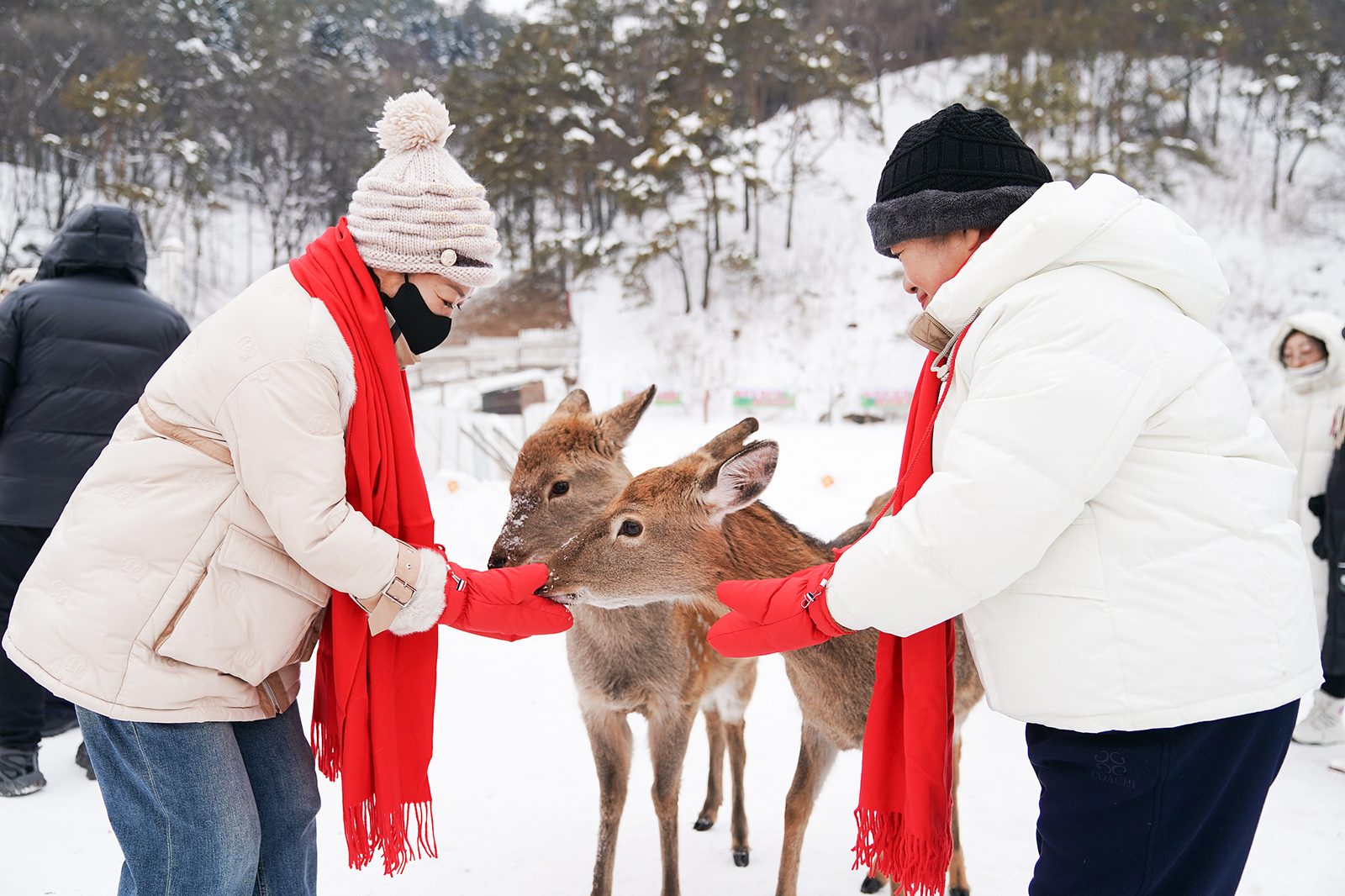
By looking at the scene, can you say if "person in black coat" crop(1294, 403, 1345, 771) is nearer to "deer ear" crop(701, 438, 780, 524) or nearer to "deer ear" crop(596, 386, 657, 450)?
"deer ear" crop(701, 438, 780, 524)

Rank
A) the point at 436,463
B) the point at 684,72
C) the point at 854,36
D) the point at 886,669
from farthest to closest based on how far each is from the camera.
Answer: the point at 854,36 < the point at 684,72 < the point at 436,463 < the point at 886,669

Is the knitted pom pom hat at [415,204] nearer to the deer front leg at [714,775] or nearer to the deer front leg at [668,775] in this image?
the deer front leg at [668,775]

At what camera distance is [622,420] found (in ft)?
11.9

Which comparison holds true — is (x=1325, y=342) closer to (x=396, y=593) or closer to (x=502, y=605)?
(x=502, y=605)

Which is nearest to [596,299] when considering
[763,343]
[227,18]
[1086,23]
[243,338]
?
[763,343]

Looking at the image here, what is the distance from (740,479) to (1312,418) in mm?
4598

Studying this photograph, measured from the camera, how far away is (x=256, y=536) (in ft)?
6.50

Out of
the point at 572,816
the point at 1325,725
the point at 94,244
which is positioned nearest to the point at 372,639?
the point at 572,816

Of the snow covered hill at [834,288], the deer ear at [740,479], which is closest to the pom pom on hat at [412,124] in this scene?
the deer ear at [740,479]

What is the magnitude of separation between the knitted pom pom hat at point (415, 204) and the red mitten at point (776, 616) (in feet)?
4.05

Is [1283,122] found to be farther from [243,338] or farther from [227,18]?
[227,18]

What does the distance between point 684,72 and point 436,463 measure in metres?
19.1

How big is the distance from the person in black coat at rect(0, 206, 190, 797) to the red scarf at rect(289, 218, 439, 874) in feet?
7.96

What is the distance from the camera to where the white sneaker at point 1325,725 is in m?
4.90
